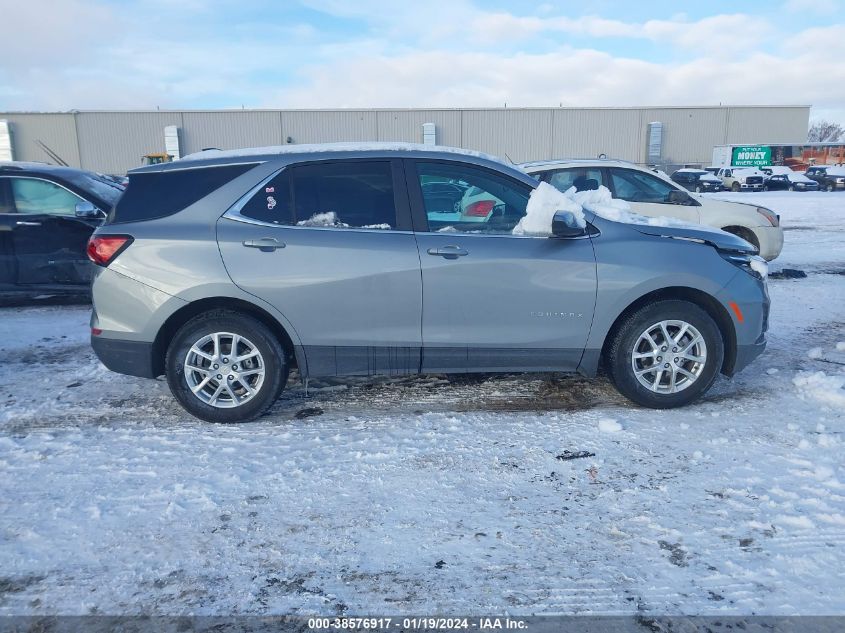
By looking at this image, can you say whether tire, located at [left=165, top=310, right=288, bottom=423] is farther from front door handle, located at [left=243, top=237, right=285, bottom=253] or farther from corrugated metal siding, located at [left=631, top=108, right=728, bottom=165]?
corrugated metal siding, located at [left=631, top=108, right=728, bottom=165]

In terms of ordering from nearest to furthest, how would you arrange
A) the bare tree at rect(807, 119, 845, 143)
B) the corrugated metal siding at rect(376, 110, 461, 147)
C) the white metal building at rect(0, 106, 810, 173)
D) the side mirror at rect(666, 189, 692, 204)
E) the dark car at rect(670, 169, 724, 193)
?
the side mirror at rect(666, 189, 692, 204), the dark car at rect(670, 169, 724, 193), the white metal building at rect(0, 106, 810, 173), the corrugated metal siding at rect(376, 110, 461, 147), the bare tree at rect(807, 119, 845, 143)

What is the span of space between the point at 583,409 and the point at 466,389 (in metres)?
0.92

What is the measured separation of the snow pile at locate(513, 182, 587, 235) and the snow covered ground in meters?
1.27

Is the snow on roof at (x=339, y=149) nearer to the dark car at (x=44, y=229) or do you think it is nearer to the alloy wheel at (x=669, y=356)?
the alloy wheel at (x=669, y=356)

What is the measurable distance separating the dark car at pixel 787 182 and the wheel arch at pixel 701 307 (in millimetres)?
38728

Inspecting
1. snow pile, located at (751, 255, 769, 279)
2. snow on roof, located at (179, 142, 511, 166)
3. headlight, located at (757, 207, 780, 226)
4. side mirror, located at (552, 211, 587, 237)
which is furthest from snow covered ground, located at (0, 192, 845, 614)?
headlight, located at (757, 207, 780, 226)

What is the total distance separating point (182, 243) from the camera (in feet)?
13.8

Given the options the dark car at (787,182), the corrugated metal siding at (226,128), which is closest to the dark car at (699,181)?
the dark car at (787,182)

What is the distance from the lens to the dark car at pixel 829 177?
121 feet

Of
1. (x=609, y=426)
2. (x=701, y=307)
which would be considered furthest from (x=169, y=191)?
(x=701, y=307)

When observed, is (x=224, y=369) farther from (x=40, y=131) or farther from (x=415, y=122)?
(x=40, y=131)

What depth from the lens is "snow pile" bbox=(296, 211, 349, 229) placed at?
4.31 metres

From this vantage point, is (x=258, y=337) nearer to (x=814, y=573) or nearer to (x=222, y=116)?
(x=814, y=573)

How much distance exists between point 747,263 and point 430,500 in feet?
9.68
